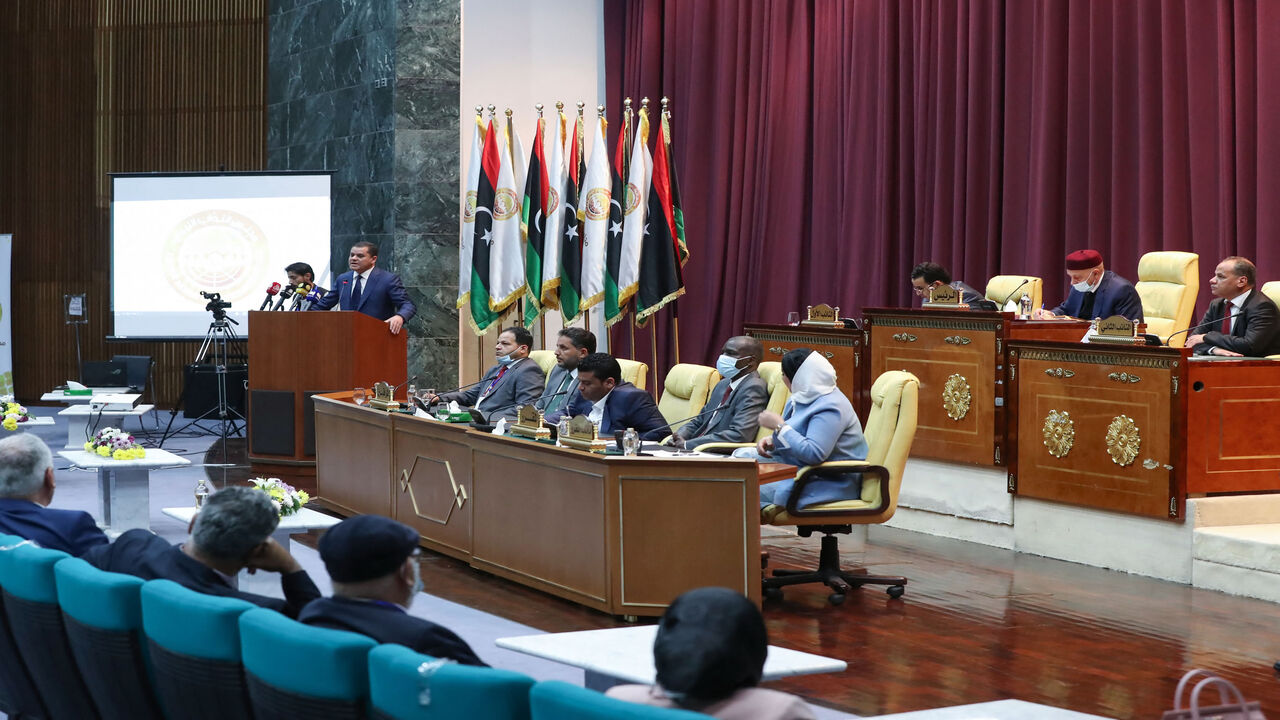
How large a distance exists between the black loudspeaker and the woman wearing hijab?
7.69 m

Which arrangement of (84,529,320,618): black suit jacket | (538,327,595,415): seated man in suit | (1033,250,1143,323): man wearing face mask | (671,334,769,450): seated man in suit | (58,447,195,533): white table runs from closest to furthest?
(84,529,320,618): black suit jacket < (671,334,769,450): seated man in suit < (58,447,195,533): white table < (538,327,595,415): seated man in suit < (1033,250,1143,323): man wearing face mask

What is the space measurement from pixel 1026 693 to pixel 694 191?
8287 millimetres

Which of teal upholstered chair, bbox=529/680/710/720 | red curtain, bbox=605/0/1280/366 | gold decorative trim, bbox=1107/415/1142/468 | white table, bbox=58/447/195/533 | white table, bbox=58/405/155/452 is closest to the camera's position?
teal upholstered chair, bbox=529/680/710/720

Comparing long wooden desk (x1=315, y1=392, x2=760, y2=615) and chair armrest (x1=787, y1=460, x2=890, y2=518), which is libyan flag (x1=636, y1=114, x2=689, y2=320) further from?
chair armrest (x1=787, y1=460, x2=890, y2=518)

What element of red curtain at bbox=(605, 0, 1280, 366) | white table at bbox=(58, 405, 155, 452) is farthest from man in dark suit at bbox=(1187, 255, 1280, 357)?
white table at bbox=(58, 405, 155, 452)

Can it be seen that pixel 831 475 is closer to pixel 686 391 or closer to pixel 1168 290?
pixel 686 391

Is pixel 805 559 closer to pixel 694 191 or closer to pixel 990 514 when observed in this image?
pixel 990 514

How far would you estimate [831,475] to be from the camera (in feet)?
19.7

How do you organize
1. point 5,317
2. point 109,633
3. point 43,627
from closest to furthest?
point 109,633 < point 43,627 < point 5,317

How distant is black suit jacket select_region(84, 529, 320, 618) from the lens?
321cm

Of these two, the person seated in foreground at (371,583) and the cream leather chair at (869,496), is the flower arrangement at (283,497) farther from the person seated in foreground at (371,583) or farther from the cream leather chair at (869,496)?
the person seated in foreground at (371,583)

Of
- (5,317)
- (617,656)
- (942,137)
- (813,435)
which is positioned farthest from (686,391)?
(5,317)

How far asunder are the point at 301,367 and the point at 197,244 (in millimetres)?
3265

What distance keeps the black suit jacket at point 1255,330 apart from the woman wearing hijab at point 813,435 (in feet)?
6.57
